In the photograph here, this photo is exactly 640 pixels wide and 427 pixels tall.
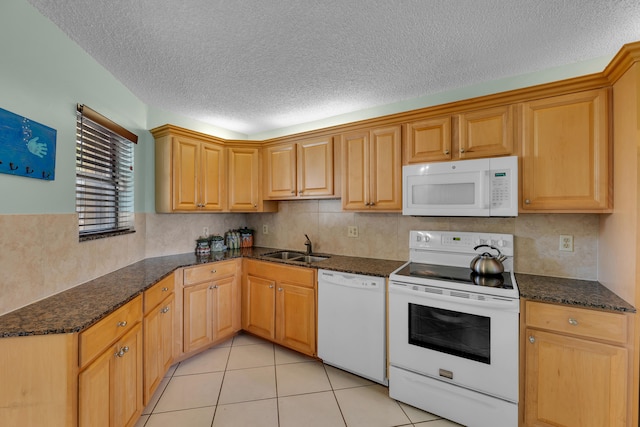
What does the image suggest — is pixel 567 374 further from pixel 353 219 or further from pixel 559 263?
pixel 353 219

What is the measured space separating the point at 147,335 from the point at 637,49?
321 centimetres

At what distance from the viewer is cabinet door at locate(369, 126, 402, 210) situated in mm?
2354

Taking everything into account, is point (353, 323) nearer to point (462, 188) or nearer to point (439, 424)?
point (439, 424)

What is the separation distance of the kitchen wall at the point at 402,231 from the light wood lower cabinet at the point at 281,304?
2.01ft

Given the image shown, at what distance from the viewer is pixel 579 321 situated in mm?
1540

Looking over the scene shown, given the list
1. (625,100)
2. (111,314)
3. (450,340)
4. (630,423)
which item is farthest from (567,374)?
(111,314)

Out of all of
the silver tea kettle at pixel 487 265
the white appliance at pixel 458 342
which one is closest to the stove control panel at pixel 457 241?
the white appliance at pixel 458 342

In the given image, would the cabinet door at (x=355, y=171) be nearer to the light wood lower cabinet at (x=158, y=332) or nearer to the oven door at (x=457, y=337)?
the oven door at (x=457, y=337)

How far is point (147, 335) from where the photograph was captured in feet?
6.05

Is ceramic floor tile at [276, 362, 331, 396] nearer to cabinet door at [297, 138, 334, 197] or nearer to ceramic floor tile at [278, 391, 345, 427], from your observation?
ceramic floor tile at [278, 391, 345, 427]

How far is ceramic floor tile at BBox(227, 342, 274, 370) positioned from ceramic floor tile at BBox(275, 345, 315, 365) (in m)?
0.06

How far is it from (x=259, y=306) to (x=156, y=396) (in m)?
1.05

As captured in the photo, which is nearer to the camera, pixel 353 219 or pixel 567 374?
pixel 567 374

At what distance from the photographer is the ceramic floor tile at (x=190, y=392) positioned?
77.0 inches
